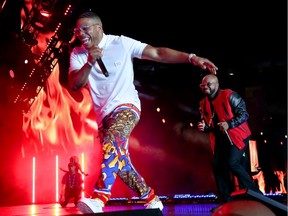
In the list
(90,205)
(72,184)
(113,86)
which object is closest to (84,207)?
(90,205)

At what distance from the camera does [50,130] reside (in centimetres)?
1526

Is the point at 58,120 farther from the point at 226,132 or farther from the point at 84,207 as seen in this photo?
the point at 84,207

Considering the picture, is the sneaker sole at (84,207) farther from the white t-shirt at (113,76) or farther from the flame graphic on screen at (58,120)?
the flame graphic on screen at (58,120)

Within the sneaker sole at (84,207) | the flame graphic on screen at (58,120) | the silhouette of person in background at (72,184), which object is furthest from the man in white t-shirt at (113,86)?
the flame graphic on screen at (58,120)

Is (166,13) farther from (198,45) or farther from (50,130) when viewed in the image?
(50,130)

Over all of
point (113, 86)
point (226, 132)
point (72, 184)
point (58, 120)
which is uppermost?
point (58, 120)

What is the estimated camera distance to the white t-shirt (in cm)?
338

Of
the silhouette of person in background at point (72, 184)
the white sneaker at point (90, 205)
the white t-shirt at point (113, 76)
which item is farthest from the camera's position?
the silhouette of person in background at point (72, 184)

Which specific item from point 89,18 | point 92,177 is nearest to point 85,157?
point 92,177

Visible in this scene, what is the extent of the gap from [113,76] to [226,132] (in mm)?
2528

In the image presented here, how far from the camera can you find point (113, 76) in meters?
3.40

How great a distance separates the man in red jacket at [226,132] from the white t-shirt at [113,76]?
2.32m

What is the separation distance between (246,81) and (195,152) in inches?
120

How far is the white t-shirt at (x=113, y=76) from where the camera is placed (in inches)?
133
